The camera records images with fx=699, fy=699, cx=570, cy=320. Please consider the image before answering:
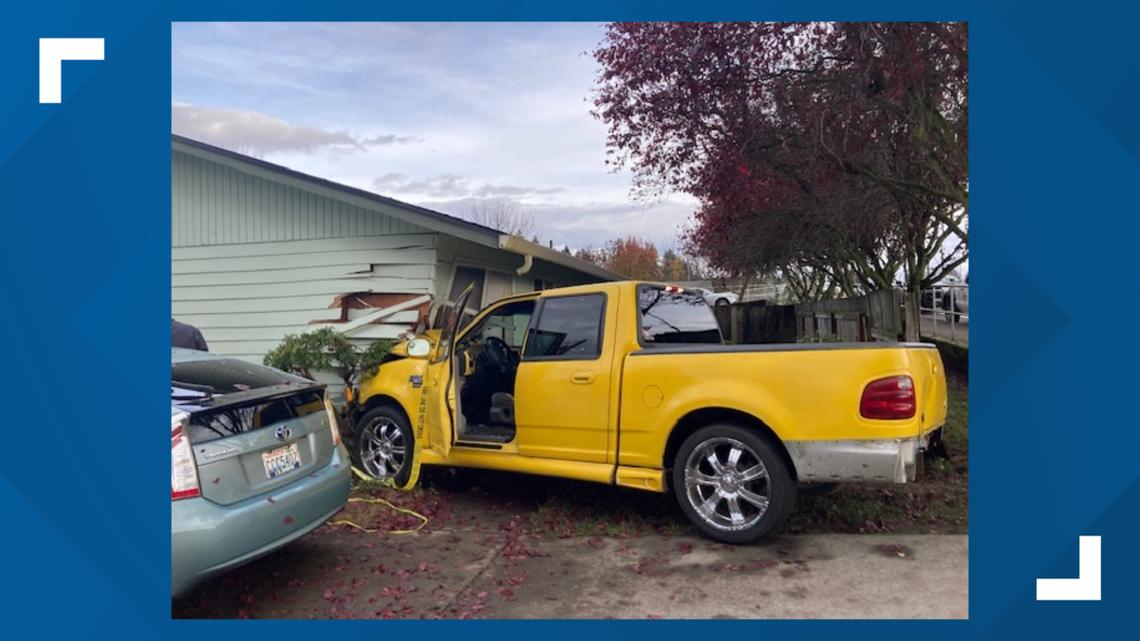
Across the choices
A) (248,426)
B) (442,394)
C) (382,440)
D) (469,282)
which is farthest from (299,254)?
(248,426)

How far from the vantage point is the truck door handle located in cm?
538

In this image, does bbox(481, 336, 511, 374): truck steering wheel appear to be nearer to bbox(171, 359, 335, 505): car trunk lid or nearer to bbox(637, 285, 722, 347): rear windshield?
bbox(637, 285, 722, 347): rear windshield

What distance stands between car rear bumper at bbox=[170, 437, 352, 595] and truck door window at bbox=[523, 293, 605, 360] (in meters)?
2.06

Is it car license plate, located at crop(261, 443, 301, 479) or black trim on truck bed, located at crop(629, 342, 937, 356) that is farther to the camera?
black trim on truck bed, located at crop(629, 342, 937, 356)

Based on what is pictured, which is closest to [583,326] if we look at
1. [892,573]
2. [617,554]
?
[617,554]

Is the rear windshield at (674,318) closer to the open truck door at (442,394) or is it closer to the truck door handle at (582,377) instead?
the truck door handle at (582,377)

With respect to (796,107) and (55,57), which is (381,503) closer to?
(55,57)

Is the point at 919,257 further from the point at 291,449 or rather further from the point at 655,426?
the point at 291,449

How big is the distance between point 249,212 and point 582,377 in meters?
5.76

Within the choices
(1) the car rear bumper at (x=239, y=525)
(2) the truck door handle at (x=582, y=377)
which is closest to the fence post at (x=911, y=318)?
(2) the truck door handle at (x=582, y=377)

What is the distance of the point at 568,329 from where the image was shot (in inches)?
226

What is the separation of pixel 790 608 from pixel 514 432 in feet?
9.36

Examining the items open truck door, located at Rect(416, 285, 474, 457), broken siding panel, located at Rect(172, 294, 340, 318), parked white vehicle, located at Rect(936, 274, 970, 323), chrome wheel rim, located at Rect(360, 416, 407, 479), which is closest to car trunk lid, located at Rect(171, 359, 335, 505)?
open truck door, located at Rect(416, 285, 474, 457)

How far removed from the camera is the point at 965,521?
5340 millimetres
